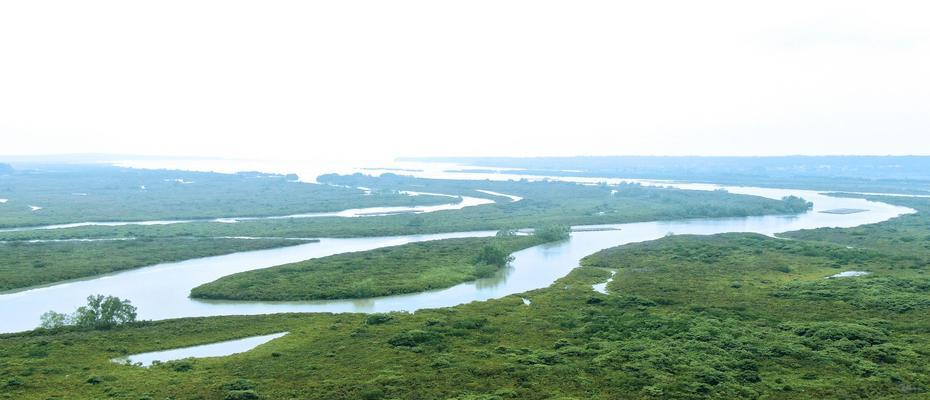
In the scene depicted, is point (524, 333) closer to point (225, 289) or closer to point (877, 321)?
point (877, 321)

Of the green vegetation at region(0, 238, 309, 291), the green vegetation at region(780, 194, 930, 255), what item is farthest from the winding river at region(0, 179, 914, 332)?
the green vegetation at region(780, 194, 930, 255)

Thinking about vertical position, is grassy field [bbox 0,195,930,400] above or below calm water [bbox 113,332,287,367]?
above

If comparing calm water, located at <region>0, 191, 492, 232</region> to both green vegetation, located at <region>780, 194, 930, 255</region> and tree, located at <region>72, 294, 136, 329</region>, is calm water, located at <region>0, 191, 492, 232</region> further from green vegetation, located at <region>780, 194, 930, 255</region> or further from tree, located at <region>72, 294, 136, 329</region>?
green vegetation, located at <region>780, 194, 930, 255</region>

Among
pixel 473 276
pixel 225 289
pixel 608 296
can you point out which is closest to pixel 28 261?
pixel 225 289

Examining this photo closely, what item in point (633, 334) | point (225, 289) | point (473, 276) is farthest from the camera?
point (473, 276)

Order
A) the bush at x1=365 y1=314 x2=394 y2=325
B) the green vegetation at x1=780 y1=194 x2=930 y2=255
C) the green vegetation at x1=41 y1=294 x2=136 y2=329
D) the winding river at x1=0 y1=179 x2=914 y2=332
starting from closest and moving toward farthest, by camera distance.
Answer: the green vegetation at x1=41 y1=294 x2=136 y2=329 → the bush at x1=365 y1=314 x2=394 y2=325 → the winding river at x1=0 y1=179 x2=914 y2=332 → the green vegetation at x1=780 y1=194 x2=930 y2=255

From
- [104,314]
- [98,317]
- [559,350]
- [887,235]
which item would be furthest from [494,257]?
[887,235]
